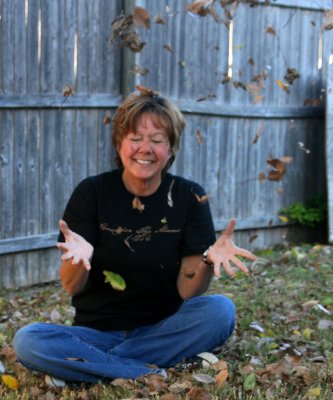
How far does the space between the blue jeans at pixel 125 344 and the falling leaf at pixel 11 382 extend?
96mm

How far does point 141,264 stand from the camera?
3.67 meters

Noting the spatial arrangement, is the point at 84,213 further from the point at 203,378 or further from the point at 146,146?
the point at 203,378

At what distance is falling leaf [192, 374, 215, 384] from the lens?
348cm

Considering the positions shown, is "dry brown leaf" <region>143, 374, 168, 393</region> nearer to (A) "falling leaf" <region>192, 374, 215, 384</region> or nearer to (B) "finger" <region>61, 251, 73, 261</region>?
(A) "falling leaf" <region>192, 374, 215, 384</region>

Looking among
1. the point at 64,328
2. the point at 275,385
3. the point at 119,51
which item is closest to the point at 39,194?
the point at 119,51

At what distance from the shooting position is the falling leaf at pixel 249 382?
11.3 ft

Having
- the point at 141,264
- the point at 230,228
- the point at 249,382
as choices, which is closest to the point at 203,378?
the point at 249,382

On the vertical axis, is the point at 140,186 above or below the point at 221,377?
above

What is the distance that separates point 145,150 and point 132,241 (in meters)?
0.41

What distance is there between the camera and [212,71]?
23.7 feet

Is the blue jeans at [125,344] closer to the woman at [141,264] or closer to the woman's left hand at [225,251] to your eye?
the woman at [141,264]

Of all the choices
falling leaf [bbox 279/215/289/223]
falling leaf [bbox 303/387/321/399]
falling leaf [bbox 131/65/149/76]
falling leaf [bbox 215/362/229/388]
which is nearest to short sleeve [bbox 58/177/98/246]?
falling leaf [bbox 215/362/229/388]

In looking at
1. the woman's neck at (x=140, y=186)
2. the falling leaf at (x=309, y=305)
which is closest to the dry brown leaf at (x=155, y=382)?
the woman's neck at (x=140, y=186)

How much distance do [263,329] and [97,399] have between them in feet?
4.75
